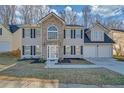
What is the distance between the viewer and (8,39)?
3744 centimetres

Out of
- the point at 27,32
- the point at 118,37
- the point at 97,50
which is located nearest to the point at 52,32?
the point at 27,32

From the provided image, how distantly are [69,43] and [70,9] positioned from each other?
1745 centimetres

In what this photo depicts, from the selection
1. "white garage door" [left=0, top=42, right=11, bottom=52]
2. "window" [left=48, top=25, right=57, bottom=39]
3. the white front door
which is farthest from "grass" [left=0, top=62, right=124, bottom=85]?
"white garage door" [left=0, top=42, right=11, bottom=52]

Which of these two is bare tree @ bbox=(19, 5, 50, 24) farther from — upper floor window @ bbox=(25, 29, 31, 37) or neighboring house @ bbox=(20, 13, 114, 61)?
upper floor window @ bbox=(25, 29, 31, 37)

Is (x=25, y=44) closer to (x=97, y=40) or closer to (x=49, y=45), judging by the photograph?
(x=49, y=45)

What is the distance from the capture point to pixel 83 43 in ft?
103

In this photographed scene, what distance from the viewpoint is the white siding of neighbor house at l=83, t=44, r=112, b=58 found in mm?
33344

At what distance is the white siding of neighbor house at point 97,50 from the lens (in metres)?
33.3

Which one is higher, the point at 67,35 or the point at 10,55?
the point at 67,35

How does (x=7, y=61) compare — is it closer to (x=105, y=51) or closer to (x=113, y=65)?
(x=113, y=65)

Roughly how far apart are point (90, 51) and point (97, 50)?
41.5 inches
